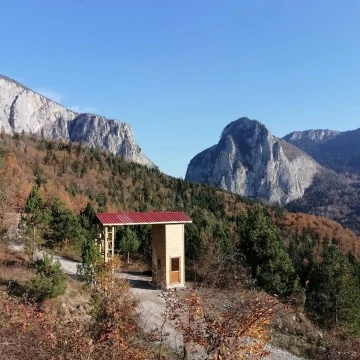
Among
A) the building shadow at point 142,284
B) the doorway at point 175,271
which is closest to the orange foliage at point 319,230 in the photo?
the building shadow at point 142,284

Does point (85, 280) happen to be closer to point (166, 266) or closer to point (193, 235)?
point (166, 266)

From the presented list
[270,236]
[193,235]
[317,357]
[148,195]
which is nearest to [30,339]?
[317,357]

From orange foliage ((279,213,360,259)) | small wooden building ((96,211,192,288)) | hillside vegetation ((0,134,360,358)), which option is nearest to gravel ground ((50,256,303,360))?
small wooden building ((96,211,192,288))

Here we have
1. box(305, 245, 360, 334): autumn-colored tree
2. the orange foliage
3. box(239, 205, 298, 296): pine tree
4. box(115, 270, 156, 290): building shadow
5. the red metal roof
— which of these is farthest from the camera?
the orange foliage

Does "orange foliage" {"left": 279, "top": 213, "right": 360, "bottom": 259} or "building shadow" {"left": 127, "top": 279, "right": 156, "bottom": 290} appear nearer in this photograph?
"building shadow" {"left": 127, "top": 279, "right": 156, "bottom": 290}

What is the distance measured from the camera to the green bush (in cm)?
1386

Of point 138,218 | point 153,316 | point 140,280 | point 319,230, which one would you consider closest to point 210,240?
point 140,280

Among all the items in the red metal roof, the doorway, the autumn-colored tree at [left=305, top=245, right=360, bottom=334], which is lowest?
the autumn-colored tree at [left=305, top=245, right=360, bottom=334]

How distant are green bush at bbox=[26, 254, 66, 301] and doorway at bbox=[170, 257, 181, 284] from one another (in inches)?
318

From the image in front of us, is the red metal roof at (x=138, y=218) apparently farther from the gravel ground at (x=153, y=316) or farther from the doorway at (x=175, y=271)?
the gravel ground at (x=153, y=316)

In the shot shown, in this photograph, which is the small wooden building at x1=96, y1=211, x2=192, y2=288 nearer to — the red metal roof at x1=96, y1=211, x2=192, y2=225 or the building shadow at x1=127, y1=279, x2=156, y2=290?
the red metal roof at x1=96, y1=211, x2=192, y2=225

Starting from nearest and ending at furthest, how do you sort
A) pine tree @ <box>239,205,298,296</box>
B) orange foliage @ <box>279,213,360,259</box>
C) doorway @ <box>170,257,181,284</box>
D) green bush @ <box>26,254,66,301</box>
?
green bush @ <box>26,254,66,301</box>
doorway @ <box>170,257,181,284</box>
pine tree @ <box>239,205,298,296</box>
orange foliage @ <box>279,213,360,259</box>

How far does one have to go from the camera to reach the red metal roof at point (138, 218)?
19969mm

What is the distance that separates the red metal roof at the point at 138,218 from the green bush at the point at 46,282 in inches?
208
